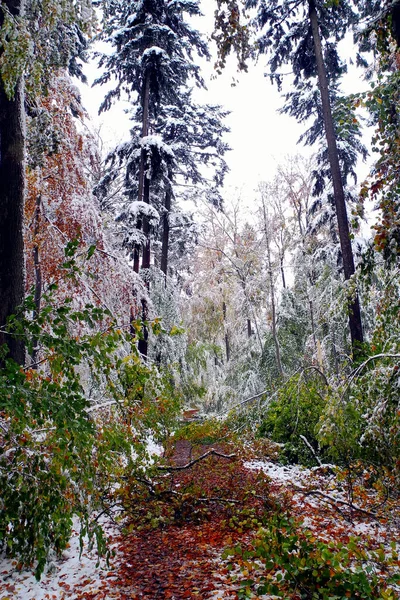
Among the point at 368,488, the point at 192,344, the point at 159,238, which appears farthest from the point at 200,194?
the point at 368,488

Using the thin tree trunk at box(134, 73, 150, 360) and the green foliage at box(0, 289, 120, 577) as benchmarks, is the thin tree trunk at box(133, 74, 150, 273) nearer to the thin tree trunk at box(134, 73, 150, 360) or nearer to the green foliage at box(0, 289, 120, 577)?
the thin tree trunk at box(134, 73, 150, 360)

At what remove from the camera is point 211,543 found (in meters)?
4.26

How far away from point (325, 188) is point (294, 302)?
18.0 ft

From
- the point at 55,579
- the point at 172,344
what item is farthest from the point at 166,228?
the point at 55,579

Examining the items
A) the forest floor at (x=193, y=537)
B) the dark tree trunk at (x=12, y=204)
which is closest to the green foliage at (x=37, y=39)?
the dark tree trunk at (x=12, y=204)

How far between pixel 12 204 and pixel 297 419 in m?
5.37

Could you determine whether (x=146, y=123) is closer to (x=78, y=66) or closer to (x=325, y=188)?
(x=78, y=66)

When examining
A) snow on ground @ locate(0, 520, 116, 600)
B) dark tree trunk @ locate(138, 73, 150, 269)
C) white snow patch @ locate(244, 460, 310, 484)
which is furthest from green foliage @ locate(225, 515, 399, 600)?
dark tree trunk @ locate(138, 73, 150, 269)

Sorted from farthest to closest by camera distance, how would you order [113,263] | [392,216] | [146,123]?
[146,123] → [113,263] → [392,216]

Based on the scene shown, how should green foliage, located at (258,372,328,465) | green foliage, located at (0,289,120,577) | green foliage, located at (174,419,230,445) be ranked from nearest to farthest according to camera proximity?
green foliage, located at (0,289,120,577) < green foliage, located at (174,419,230,445) < green foliage, located at (258,372,328,465)

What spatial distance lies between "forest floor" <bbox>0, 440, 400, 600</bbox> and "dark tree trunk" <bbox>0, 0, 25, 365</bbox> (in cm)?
204

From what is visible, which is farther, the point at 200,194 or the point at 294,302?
the point at 294,302

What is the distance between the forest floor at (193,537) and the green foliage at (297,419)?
42.5 inches

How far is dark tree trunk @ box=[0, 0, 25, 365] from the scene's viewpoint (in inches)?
157
